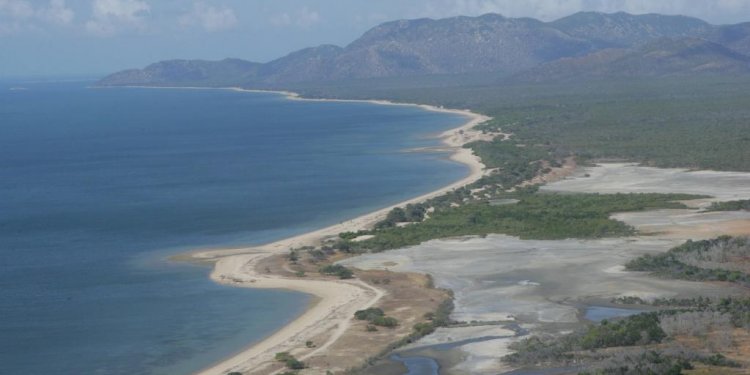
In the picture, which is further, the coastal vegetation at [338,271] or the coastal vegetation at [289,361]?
the coastal vegetation at [338,271]

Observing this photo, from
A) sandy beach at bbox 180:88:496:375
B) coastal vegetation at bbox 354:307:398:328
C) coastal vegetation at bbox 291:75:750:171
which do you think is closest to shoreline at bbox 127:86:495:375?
sandy beach at bbox 180:88:496:375

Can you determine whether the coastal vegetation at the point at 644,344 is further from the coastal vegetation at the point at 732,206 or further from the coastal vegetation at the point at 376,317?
the coastal vegetation at the point at 732,206

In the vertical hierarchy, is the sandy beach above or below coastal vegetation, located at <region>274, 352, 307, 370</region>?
below

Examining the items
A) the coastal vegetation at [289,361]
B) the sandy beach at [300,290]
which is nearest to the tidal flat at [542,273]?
the coastal vegetation at [289,361]

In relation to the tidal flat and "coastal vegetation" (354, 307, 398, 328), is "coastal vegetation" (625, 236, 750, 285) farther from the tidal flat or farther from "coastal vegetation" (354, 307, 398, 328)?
"coastal vegetation" (354, 307, 398, 328)

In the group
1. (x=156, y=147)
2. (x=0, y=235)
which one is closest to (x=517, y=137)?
(x=156, y=147)

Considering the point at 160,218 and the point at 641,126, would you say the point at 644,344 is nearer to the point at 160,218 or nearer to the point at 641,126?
the point at 160,218

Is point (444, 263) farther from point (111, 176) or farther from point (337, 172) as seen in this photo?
point (111, 176)

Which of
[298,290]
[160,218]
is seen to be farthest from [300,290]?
[160,218]
